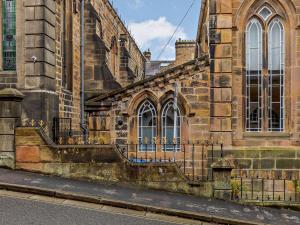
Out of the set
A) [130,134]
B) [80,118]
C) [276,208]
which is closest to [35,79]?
[130,134]

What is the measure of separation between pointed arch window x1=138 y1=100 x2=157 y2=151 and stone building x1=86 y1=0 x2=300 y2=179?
0.15 m

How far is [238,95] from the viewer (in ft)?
42.9

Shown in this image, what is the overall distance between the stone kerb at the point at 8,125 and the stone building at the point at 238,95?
3257 millimetres

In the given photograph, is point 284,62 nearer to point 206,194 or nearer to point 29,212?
point 206,194

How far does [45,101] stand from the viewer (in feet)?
41.5

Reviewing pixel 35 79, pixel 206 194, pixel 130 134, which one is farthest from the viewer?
pixel 130 134

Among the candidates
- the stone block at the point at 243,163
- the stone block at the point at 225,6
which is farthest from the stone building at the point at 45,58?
the stone block at the point at 243,163

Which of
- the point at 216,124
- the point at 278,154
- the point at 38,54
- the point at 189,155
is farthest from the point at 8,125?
the point at 278,154

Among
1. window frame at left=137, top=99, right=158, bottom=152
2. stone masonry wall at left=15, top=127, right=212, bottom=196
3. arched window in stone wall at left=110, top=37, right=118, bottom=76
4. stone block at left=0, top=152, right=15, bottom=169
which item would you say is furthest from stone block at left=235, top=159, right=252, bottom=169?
arched window in stone wall at left=110, top=37, right=118, bottom=76

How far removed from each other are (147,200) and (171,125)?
16.7 ft

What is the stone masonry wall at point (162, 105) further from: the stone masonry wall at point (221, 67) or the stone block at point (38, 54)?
the stone block at point (38, 54)

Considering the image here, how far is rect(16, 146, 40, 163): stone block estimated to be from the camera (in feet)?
34.1

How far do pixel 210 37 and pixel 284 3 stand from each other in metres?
2.62

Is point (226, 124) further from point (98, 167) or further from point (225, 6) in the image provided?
point (98, 167)
